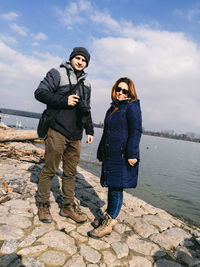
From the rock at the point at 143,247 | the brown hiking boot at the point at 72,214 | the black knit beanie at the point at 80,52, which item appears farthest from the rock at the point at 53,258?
the black knit beanie at the point at 80,52

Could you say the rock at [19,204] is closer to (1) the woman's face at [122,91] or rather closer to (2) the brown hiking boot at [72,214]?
(2) the brown hiking boot at [72,214]

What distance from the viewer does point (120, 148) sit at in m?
2.81

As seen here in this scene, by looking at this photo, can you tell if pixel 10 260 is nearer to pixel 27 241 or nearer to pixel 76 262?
pixel 27 241

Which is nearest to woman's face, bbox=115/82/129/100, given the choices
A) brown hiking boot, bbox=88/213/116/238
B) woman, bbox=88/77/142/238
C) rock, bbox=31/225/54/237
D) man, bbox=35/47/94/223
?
woman, bbox=88/77/142/238

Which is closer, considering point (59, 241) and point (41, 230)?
point (59, 241)

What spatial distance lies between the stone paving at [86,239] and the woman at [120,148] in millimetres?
354

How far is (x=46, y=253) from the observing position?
228cm

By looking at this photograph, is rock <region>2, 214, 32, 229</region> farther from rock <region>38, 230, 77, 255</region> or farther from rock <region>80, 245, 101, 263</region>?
rock <region>80, 245, 101, 263</region>

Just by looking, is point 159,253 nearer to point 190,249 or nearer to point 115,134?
point 190,249

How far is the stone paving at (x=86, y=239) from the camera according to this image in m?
2.25

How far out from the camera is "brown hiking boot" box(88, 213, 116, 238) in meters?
2.79

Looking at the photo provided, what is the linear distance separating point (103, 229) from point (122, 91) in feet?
7.68

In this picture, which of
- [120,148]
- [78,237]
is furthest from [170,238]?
[120,148]

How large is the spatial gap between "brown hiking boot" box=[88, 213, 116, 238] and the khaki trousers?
29.9 inches
